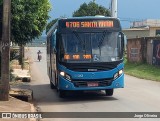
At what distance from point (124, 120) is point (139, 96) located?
22.2ft

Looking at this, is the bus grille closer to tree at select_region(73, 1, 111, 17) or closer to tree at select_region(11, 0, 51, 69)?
tree at select_region(11, 0, 51, 69)

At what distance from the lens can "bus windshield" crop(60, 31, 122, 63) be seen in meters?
17.3

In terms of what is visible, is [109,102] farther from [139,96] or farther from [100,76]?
[139,96]

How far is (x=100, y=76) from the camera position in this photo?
1733 cm

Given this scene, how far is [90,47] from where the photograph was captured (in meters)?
17.4

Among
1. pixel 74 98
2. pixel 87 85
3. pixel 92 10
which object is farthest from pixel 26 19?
pixel 92 10

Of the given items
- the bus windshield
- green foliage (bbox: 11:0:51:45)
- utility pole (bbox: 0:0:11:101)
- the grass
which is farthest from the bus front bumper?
the grass

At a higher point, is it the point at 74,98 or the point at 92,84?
the point at 92,84

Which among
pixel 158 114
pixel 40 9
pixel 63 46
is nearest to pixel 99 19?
pixel 63 46

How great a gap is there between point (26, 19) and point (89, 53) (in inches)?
262

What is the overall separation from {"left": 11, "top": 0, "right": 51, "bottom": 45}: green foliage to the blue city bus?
5.11 m

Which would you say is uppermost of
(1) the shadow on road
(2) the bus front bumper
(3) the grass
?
(2) the bus front bumper

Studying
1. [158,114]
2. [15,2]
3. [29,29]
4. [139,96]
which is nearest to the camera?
[158,114]

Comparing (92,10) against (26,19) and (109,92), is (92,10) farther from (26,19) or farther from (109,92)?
(109,92)
